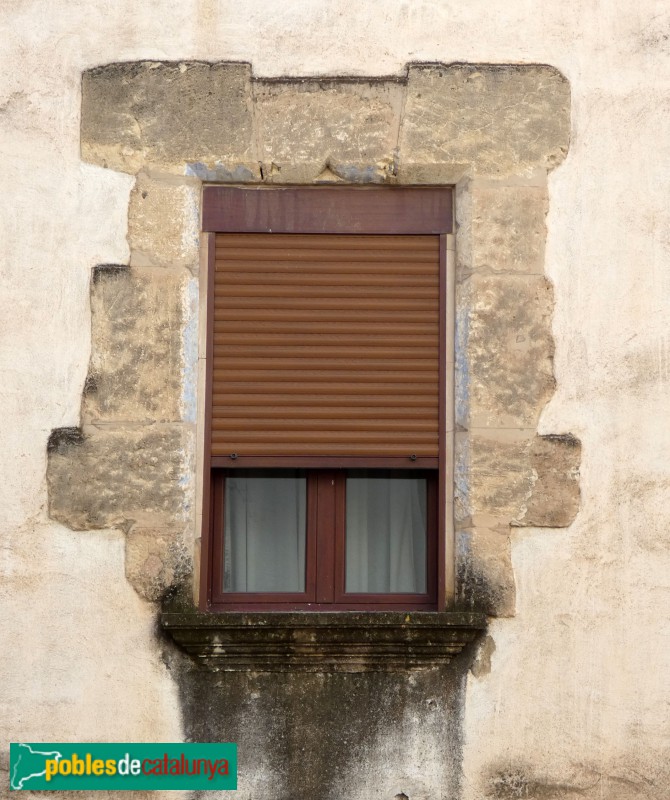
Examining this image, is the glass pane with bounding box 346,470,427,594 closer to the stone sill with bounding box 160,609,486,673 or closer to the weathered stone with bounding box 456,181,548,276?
the stone sill with bounding box 160,609,486,673

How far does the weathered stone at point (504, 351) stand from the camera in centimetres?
457

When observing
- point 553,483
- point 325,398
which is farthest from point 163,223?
point 553,483

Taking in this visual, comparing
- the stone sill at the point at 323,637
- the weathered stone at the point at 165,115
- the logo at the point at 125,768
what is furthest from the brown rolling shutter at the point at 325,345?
the logo at the point at 125,768

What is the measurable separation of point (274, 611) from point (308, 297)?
4.33 feet

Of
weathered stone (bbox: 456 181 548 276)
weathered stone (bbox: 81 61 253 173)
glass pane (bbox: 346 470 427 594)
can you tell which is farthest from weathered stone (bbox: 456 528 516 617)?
weathered stone (bbox: 81 61 253 173)

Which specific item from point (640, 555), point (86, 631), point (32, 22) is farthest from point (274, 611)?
point (32, 22)

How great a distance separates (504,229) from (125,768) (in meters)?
2.68

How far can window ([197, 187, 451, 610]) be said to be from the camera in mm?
4617

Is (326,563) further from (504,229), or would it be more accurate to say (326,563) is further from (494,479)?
(504,229)

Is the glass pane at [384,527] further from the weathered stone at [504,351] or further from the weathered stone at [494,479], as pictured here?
the weathered stone at [504,351]

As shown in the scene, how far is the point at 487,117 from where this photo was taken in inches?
185

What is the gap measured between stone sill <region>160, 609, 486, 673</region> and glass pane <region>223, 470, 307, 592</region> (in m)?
0.30

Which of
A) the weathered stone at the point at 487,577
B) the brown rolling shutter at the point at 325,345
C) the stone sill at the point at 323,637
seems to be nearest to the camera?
the stone sill at the point at 323,637

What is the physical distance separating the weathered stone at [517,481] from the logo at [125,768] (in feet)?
4.55
